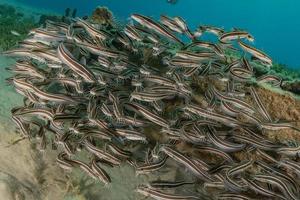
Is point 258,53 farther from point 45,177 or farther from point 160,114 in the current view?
point 45,177

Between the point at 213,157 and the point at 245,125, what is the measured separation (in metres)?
1.68

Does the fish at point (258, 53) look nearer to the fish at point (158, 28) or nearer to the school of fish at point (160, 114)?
the school of fish at point (160, 114)

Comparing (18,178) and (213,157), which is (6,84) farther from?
(213,157)

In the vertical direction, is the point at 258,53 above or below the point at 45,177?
above

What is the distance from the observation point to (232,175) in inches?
294

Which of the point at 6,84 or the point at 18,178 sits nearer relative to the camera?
the point at 18,178

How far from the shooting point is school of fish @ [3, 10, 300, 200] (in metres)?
7.69

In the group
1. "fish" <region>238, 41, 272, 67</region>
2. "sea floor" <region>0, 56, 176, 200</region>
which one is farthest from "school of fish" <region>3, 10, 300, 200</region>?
"sea floor" <region>0, 56, 176, 200</region>

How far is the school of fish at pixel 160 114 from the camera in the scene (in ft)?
25.2

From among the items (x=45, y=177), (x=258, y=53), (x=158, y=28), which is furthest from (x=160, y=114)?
(x=45, y=177)

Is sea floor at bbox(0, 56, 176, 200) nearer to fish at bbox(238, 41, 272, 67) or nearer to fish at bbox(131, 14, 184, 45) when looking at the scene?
fish at bbox(131, 14, 184, 45)

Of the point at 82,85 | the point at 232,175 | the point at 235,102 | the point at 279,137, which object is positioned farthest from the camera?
the point at 279,137

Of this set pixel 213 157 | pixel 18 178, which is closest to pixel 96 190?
pixel 18 178

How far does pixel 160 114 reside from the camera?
901 centimetres
